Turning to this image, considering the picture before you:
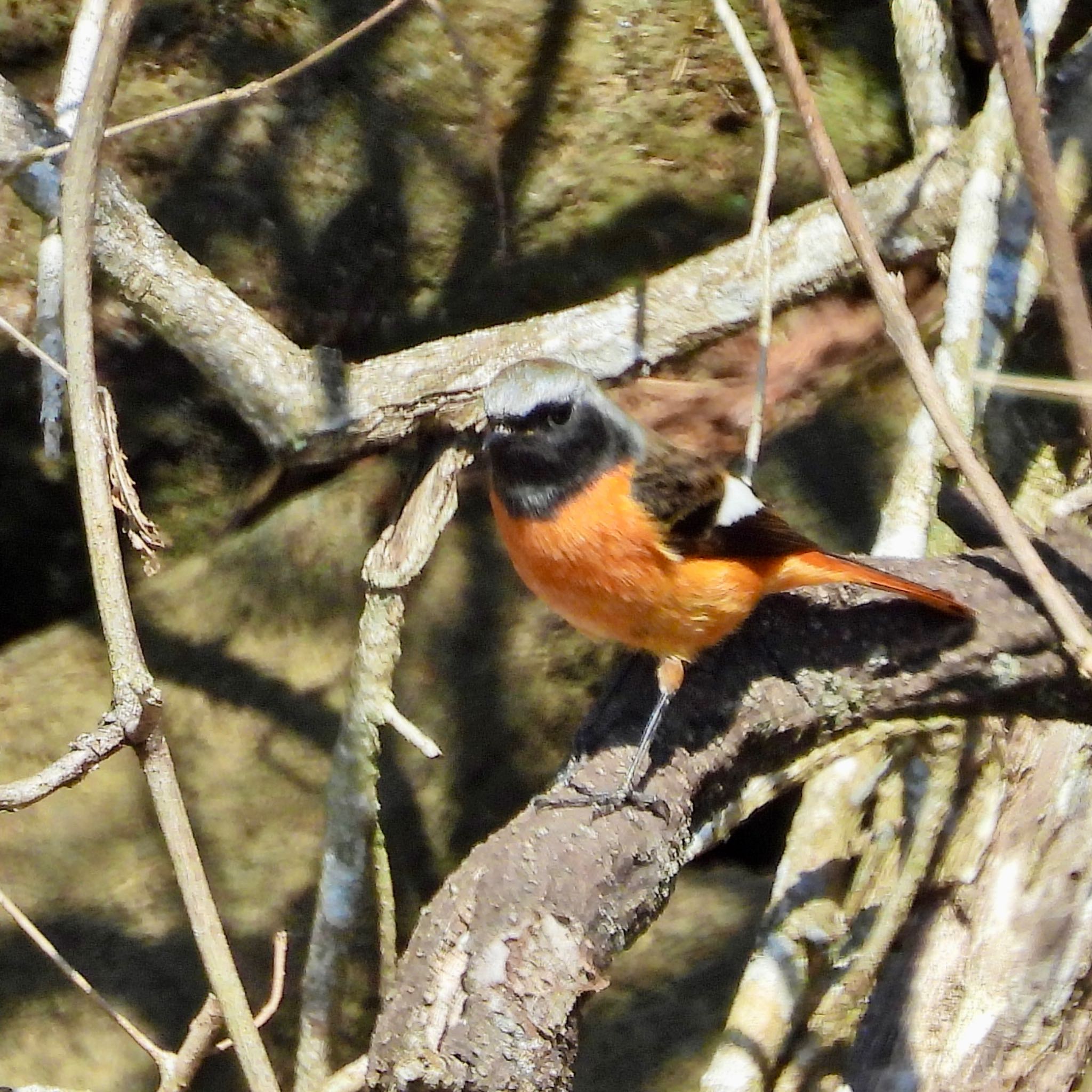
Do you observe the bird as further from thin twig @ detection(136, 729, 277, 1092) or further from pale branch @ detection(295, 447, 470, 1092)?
thin twig @ detection(136, 729, 277, 1092)

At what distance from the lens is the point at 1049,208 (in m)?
1.60

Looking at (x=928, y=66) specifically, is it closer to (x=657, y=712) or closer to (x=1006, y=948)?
(x=657, y=712)

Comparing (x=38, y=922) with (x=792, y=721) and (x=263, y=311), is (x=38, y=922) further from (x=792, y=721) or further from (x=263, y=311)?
(x=792, y=721)

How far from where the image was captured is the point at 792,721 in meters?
2.60

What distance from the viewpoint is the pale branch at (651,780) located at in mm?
1910

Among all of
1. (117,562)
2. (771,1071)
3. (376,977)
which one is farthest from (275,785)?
(117,562)

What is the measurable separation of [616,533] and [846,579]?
0.55m

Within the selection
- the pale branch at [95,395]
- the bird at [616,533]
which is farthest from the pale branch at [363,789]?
the pale branch at [95,395]

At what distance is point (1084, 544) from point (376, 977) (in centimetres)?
260

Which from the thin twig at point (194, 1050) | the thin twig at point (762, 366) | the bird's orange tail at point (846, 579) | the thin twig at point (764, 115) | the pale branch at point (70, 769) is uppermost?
the thin twig at point (764, 115)

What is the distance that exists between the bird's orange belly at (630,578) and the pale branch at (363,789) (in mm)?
530

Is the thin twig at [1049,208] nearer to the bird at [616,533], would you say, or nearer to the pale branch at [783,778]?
the bird at [616,533]

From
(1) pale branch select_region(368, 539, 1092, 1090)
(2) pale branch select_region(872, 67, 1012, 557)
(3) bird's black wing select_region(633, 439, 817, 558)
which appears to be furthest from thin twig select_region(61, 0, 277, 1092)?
(2) pale branch select_region(872, 67, 1012, 557)

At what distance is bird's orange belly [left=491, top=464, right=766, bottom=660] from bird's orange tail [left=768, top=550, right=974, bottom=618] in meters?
0.07
